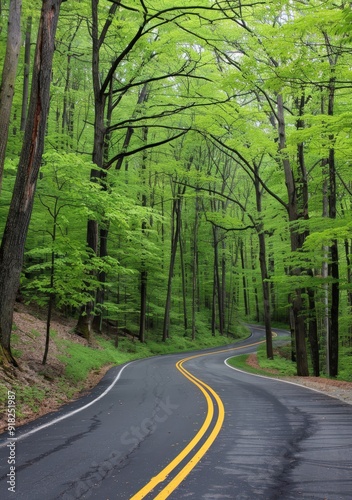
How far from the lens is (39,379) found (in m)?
10.8

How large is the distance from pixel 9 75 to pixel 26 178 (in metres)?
2.77

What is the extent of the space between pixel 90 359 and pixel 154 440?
39.8 feet

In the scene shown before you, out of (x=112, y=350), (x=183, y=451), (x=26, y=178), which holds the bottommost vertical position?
(x=112, y=350)

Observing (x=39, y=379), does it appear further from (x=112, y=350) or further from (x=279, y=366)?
(x=279, y=366)

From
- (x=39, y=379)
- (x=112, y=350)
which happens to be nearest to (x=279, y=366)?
(x=112, y=350)

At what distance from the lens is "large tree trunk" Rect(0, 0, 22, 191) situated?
9938 millimetres

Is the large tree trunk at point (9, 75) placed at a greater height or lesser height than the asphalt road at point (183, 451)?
greater

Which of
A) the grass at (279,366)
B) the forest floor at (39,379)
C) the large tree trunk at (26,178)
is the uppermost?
the large tree trunk at (26,178)

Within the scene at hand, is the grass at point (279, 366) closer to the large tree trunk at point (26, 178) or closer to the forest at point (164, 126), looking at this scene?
the forest at point (164, 126)

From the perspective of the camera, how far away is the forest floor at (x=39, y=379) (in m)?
8.94

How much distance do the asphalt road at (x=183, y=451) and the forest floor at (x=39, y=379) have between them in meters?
0.61

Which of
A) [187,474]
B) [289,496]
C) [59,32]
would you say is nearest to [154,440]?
[187,474]

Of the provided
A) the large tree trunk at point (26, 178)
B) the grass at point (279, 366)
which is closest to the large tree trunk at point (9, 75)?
the large tree trunk at point (26, 178)

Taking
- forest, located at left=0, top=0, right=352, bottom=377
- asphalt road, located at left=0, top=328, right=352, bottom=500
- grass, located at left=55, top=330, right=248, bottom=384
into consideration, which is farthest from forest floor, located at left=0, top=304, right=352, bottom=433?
forest, located at left=0, top=0, right=352, bottom=377
